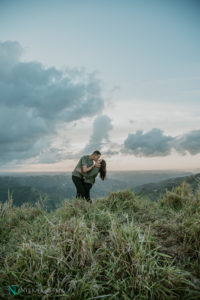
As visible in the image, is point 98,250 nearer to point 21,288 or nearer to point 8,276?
point 21,288

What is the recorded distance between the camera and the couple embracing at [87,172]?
260 inches

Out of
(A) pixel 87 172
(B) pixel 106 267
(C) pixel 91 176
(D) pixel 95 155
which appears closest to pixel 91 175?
(C) pixel 91 176

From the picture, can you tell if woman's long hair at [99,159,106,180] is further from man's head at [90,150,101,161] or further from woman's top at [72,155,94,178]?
woman's top at [72,155,94,178]

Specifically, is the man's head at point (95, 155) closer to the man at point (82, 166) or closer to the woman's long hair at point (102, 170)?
the man at point (82, 166)

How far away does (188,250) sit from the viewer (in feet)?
8.50

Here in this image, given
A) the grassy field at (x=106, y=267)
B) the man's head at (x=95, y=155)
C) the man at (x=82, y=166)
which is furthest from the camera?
the man's head at (x=95, y=155)

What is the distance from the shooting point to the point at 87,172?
6781mm

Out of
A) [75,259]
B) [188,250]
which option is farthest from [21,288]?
[188,250]

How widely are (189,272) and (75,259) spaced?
144 cm

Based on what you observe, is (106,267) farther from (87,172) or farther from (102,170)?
(102,170)

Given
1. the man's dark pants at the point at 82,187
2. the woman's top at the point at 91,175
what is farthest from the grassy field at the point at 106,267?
the woman's top at the point at 91,175

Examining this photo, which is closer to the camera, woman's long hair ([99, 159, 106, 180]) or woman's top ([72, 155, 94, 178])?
woman's top ([72, 155, 94, 178])

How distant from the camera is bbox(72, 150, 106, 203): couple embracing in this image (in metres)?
6.59

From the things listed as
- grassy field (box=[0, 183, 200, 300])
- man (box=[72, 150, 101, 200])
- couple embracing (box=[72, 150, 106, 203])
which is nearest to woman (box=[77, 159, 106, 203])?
couple embracing (box=[72, 150, 106, 203])
